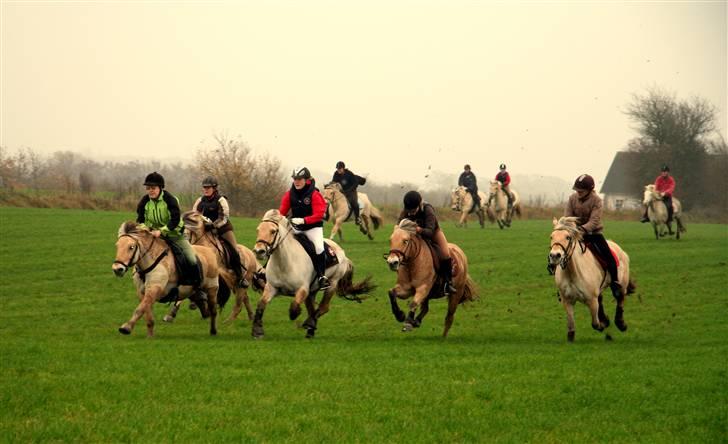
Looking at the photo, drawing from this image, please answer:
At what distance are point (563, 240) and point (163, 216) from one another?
257 inches

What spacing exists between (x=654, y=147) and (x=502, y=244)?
63428 mm

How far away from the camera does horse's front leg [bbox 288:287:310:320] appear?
57.9 ft

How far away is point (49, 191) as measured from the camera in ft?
191

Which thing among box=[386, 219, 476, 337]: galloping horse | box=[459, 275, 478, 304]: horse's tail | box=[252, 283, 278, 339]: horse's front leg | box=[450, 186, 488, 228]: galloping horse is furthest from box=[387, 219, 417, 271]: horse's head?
box=[450, 186, 488, 228]: galloping horse

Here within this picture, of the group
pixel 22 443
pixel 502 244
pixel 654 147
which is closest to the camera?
pixel 22 443

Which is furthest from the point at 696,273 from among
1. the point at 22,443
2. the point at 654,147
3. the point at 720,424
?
the point at 654,147

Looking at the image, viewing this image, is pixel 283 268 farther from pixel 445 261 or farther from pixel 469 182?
pixel 469 182

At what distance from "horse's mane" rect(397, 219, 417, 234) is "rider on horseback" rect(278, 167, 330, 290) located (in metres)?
1.37

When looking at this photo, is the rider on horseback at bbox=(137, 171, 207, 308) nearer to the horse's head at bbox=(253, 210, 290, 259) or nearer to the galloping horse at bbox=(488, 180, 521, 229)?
the horse's head at bbox=(253, 210, 290, 259)

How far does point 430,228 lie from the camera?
1817cm

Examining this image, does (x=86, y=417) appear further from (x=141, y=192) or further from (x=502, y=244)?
(x=141, y=192)

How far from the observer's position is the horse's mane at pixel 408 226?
Answer: 1770 centimetres

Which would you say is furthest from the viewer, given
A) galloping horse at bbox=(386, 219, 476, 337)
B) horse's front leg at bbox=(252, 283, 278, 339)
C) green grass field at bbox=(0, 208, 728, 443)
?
horse's front leg at bbox=(252, 283, 278, 339)

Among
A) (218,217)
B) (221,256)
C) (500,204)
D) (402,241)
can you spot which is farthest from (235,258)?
(500,204)
